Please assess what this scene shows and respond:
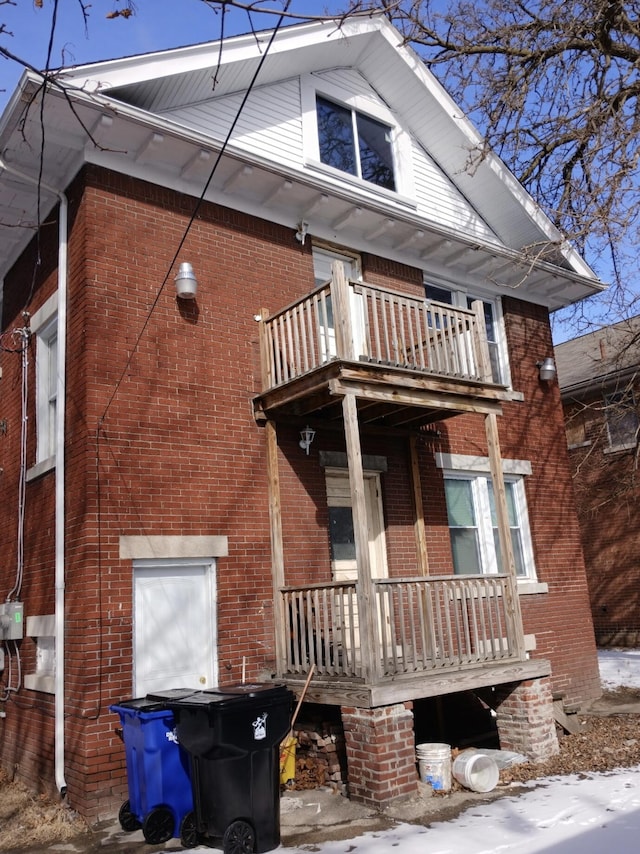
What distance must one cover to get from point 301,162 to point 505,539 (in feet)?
18.9

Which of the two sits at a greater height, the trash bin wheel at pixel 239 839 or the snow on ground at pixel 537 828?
the trash bin wheel at pixel 239 839

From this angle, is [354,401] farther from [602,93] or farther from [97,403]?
[602,93]

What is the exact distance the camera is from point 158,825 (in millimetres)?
6184

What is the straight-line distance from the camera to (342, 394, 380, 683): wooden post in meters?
7.34

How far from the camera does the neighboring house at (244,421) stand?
7.68m

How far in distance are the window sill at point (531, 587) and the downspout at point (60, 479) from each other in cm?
687

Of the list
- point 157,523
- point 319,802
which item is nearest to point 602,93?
point 157,523

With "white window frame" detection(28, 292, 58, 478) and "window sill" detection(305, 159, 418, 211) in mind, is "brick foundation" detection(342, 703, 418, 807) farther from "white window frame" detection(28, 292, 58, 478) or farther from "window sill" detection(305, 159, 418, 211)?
"window sill" detection(305, 159, 418, 211)

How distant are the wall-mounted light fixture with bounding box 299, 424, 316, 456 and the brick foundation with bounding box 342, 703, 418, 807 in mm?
3298

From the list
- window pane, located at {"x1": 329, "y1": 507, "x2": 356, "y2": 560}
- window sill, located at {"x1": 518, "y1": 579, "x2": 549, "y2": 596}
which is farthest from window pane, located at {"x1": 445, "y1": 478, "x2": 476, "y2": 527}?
window pane, located at {"x1": 329, "y1": 507, "x2": 356, "y2": 560}

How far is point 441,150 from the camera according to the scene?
12.3 metres

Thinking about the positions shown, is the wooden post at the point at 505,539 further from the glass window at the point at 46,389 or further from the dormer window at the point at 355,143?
the glass window at the point at 46,389

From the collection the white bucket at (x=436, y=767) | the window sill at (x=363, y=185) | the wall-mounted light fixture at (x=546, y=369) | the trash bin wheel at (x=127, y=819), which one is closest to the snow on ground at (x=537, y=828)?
the white bucket at (x=436, y=767)

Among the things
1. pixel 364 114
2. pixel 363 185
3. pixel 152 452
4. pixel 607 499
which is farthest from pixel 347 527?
pixel 607 499
